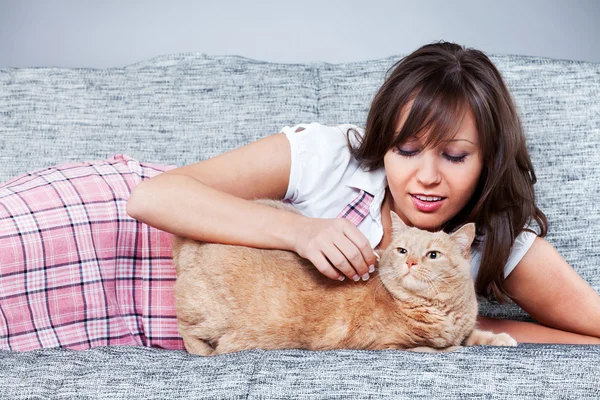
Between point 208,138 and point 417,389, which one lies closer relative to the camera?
point 417,389

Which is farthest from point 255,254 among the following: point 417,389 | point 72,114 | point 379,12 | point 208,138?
point 379,12

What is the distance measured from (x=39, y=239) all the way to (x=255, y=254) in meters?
0.52

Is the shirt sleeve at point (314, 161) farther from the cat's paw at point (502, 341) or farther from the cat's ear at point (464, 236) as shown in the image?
the cat's paw at point (502, 341)

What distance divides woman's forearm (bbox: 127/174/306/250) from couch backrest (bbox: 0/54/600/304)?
63cm

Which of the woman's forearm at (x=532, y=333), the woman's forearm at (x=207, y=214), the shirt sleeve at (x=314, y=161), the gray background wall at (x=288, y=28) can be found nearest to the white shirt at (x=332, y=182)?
the shirt sleeve at (x=314, y=161)

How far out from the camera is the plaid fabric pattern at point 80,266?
1.39 m

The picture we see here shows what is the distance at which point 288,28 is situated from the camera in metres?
2.33

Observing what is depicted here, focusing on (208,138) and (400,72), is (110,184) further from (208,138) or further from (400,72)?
(400,72)

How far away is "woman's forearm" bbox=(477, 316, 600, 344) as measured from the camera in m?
1.48

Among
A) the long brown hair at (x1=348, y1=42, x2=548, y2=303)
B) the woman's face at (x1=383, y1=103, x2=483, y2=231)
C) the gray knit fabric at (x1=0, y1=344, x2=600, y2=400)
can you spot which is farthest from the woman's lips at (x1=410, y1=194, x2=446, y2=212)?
the gray knit fabric at (x1=0, y1=344, x2=600, y2=400)

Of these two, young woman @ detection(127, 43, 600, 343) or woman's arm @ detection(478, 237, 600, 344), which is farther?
woman's arm @ detection(478, 237, 600, 344)

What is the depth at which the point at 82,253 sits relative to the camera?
1.44m

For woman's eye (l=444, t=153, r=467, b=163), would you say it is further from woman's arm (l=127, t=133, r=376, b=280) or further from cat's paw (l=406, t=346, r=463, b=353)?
cat's paw (l=406, t=346, r=463, b=353)

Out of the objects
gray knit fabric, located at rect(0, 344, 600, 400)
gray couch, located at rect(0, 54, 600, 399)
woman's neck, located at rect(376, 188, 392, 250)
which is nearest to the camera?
gray knit fabric, located at rect(0, 344, 600, 400)
